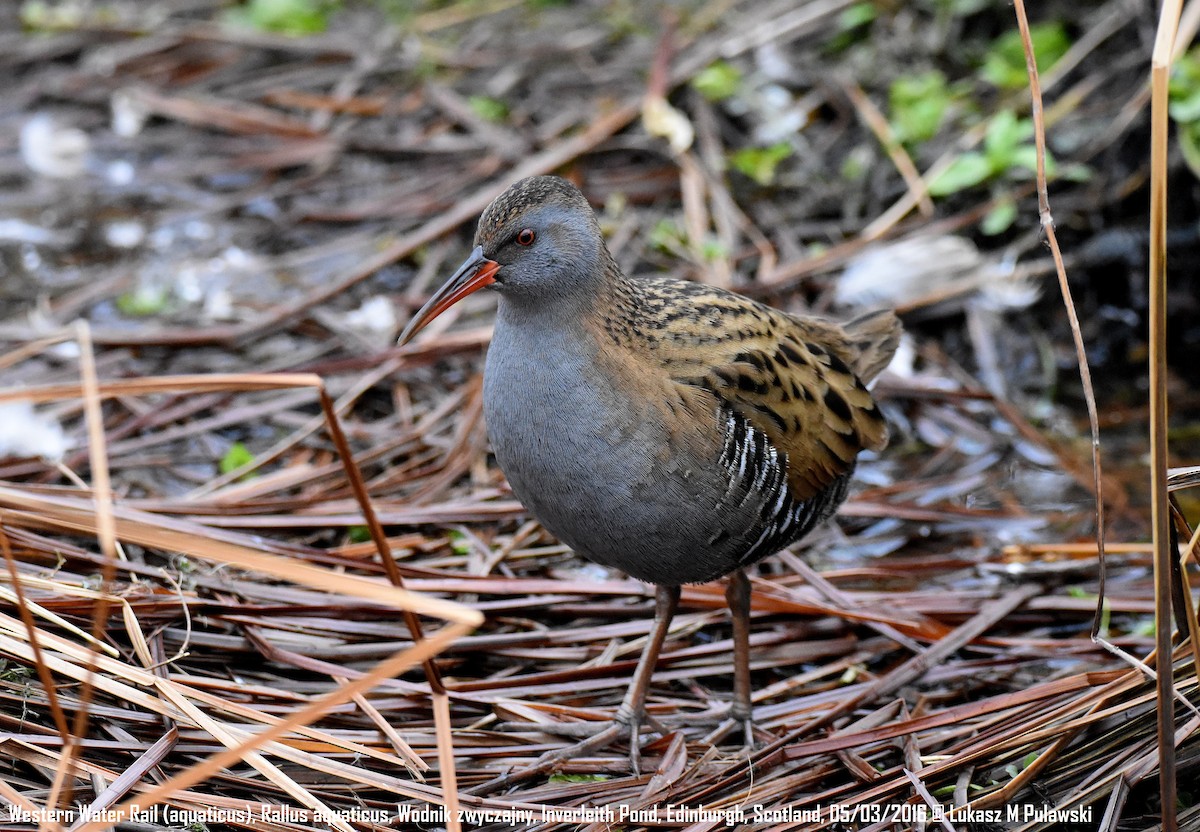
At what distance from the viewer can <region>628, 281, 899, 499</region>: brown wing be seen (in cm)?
316

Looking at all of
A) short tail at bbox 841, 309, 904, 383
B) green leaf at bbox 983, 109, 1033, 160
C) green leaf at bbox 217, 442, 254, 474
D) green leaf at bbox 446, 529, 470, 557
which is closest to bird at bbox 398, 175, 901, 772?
short tail at bbox 841, 309, 904, 383

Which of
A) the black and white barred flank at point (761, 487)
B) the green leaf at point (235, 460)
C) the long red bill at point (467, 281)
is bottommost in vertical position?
the black and white barred flank at point (761, 487)

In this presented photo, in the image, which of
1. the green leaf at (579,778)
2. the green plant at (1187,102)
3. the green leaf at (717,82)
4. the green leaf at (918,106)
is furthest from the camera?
the green leaf at (717,82)

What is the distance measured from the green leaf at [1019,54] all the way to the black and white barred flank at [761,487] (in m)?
3.08

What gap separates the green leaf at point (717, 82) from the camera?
5.81 m

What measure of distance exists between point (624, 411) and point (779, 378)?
559 mm

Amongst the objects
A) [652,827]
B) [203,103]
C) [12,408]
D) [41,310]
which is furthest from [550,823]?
[203,103]

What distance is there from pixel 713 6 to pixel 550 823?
501 centimetres

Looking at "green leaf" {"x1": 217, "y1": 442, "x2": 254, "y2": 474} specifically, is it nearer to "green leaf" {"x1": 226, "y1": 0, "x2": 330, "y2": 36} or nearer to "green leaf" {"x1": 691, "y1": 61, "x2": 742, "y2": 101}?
"green leaf" {"x1": 691, "y1": 61, "x2": 742, "y2": 101}

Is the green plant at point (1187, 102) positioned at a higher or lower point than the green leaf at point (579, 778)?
higher

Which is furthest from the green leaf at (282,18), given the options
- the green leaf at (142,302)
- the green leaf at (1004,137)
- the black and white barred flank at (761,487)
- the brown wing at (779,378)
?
the black and white barred flank at (761,487)

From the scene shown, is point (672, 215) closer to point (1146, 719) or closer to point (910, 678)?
point (910, 678)

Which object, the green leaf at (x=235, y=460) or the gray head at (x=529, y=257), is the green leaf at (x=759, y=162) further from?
the gray head at (x=529, y=257)

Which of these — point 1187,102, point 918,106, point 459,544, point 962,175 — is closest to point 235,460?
point 459,544
